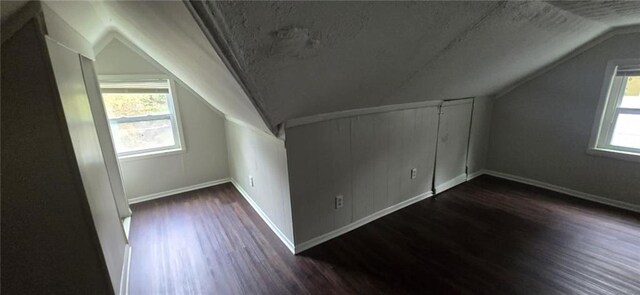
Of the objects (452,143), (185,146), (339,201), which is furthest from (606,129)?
(185,146)

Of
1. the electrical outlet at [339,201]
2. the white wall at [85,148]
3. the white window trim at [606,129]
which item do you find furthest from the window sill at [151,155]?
the white window trim at [606,129]

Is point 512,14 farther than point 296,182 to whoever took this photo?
No

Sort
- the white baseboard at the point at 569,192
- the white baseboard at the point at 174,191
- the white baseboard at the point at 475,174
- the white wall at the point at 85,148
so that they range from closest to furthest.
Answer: the white wall at the point at 85,148, the white baseboard at the point at 569,192, the white baseboard at the point at 174,191, the white baseboard at the point at 475,174

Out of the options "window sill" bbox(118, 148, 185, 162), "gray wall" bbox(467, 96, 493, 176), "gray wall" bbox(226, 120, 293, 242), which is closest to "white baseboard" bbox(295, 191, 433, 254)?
"gray wall" bbox(226, 120, 293, 242)

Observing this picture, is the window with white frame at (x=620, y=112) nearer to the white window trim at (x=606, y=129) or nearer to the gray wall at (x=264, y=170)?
the white window trim at (x=606, y=129)

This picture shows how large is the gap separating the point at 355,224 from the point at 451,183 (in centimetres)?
174

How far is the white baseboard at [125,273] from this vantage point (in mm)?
1810

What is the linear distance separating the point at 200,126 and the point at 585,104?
4.84 m

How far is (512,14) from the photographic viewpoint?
59.9 inches

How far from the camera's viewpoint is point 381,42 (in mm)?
1354

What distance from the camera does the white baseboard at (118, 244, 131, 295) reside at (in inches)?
71.3

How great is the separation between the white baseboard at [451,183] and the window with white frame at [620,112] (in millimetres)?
1431

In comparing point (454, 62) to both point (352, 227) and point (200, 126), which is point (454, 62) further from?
point (200, 126)

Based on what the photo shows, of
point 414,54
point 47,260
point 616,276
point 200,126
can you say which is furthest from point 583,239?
point 200,126
